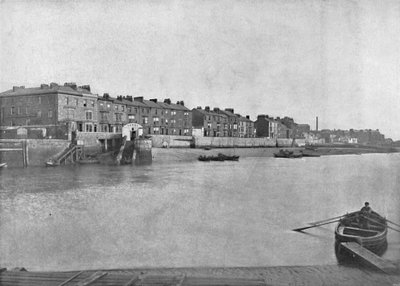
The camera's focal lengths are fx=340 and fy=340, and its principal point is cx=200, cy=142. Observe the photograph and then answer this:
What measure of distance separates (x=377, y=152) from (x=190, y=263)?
7024 cm

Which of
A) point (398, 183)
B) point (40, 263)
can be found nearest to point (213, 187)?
point (40, 263)

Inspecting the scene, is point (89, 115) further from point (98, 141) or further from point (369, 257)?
point (369, 257)

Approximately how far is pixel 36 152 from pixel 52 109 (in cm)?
401

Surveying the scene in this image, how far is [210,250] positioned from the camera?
9242 millimetres

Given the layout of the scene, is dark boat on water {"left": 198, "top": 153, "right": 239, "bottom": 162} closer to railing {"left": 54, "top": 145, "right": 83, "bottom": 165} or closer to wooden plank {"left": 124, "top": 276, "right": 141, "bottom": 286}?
railing {"left": 54, "top": 145, "right": 83, "bottom": 165}

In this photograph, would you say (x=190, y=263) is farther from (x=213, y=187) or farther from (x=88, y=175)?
(x=88, y=175)

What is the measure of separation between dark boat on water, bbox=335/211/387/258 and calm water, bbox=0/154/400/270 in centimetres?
32

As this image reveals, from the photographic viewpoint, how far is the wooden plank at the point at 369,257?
710 cm

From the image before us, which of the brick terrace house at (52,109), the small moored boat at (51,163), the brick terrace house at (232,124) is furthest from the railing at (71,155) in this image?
the brick terrace house at (232,124)

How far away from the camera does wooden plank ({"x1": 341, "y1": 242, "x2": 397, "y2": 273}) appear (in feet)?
23.3

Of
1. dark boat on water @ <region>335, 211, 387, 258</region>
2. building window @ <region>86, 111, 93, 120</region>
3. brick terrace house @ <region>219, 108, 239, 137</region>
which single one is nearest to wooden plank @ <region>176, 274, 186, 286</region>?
dark boat on water @ <region>335, 211, 387, 258</region>

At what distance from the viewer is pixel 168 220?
40.8 feet

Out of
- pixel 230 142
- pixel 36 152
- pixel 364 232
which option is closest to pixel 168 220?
pixel 364 232

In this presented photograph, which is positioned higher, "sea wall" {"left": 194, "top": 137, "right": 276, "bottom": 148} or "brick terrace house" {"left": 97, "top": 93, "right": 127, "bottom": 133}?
"brick terrace house" {"left": 97, "top": 93, "right": 127, "bottom": 133}
